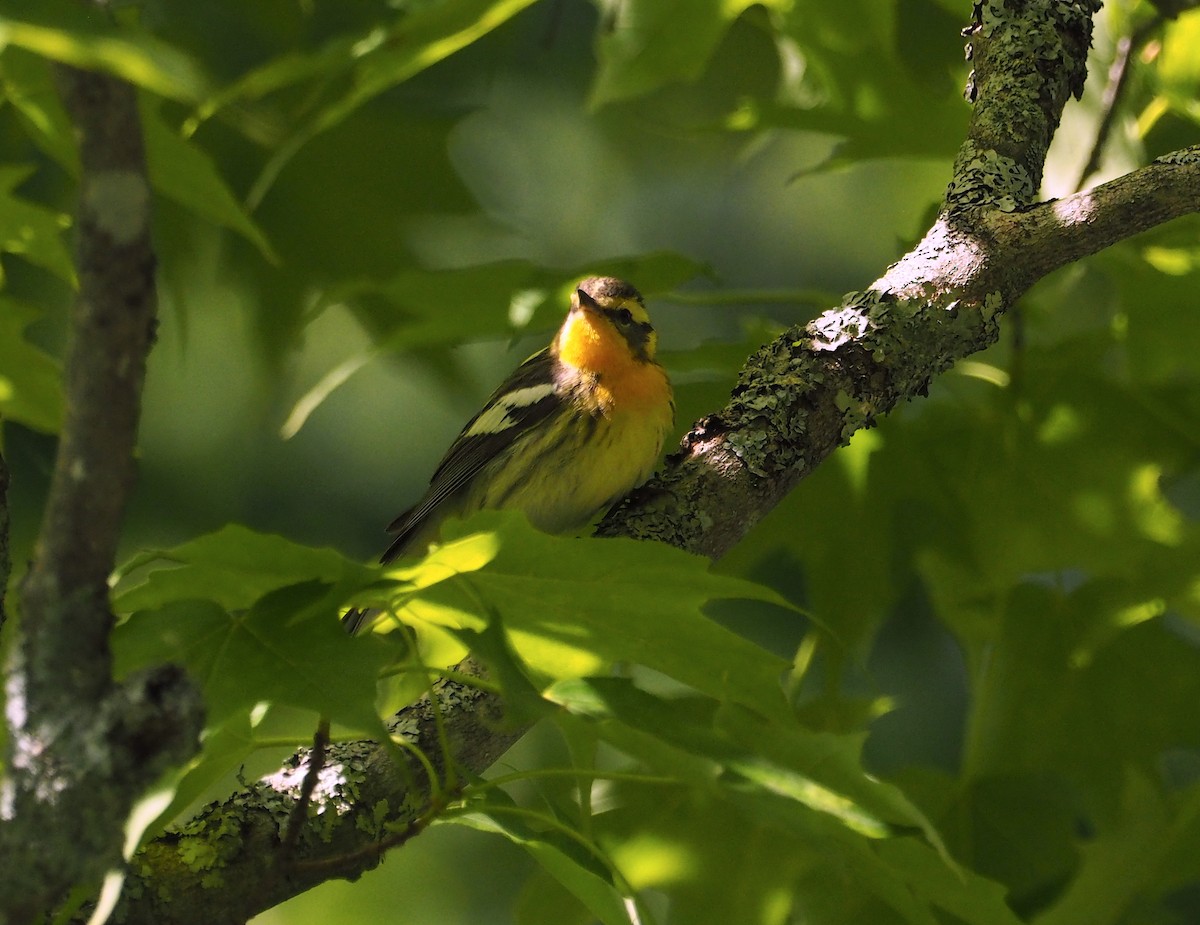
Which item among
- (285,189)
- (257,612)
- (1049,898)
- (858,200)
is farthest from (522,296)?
(858,200)

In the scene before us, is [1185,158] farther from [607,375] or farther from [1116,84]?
[607,375]

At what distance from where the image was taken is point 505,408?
2955mm

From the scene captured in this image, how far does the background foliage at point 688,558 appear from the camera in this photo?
3.55 ft

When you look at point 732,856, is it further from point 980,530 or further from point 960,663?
point 960,663

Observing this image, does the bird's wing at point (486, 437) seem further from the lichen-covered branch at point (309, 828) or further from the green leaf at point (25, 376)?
the lichen-covered branch at point (309, 828)

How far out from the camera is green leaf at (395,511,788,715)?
1109 millimetres

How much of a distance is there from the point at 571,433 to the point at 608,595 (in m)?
1.68

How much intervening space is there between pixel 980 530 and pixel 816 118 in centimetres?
77

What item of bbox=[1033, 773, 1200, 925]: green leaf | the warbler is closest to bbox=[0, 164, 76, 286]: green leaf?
the warbler

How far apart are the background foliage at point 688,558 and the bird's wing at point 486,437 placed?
0.37 meters

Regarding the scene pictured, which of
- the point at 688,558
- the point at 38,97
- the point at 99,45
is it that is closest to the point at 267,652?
the point at 688,558

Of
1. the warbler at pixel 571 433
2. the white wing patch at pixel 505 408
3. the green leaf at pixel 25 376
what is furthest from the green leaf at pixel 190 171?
the white wing patch at pixel 505 408

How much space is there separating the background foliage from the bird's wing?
372 mm

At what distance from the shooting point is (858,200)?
221 inches
